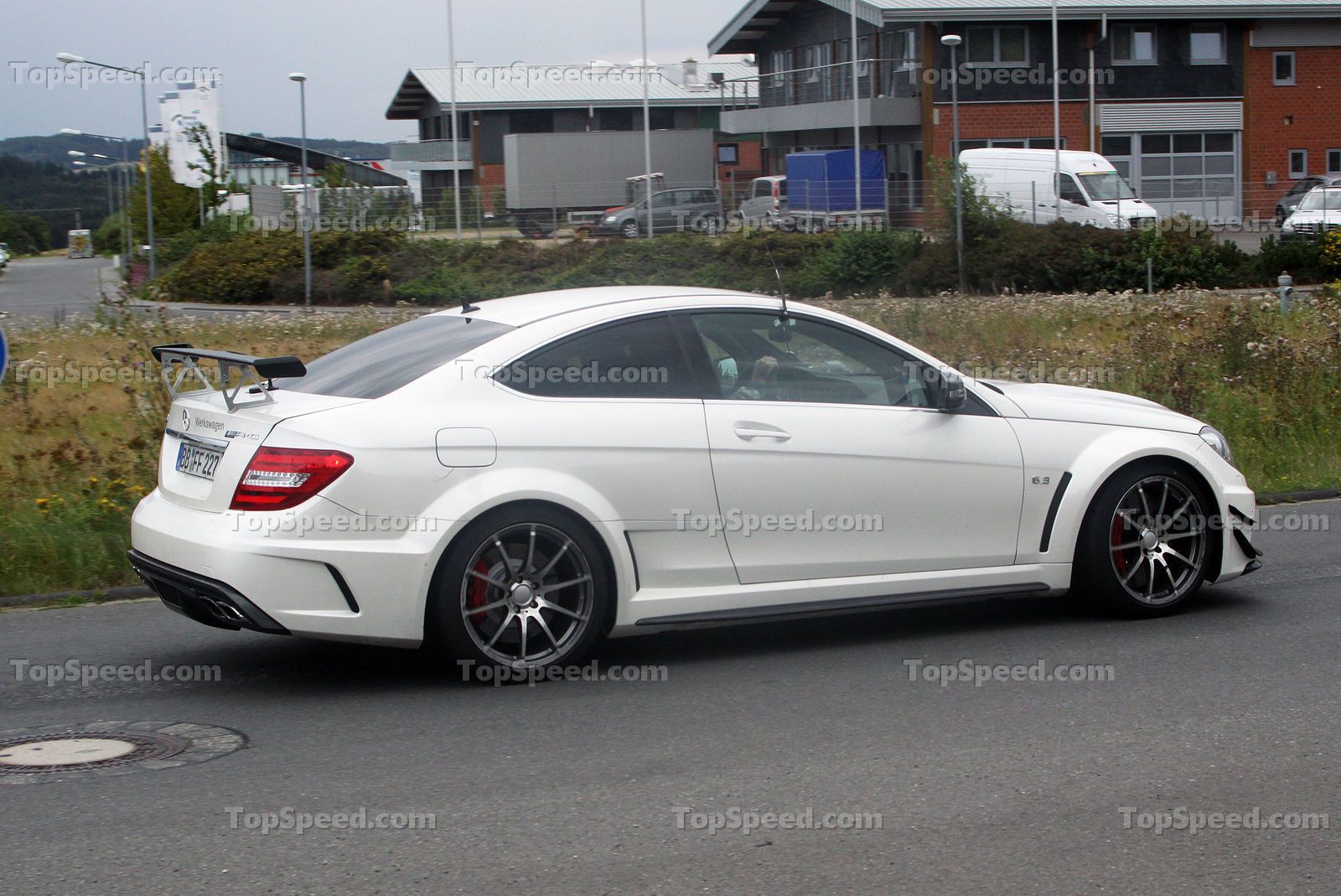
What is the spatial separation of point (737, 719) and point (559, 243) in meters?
34.0

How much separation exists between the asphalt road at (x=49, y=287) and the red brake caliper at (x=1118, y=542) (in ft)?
53.9

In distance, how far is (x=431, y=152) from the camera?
248ft

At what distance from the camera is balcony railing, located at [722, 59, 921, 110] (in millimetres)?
49125

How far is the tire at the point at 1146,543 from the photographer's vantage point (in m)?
6.99

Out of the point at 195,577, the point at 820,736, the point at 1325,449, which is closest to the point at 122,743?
the point at 195,577

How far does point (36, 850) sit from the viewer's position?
4422mm

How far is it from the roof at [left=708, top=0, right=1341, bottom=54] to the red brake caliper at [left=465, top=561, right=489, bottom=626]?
4307cm

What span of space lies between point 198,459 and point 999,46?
150 ft

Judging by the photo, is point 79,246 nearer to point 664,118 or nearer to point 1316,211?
point 664,118

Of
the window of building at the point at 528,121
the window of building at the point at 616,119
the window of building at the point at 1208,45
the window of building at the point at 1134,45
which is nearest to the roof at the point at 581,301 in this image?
the window of building at the point at 1134,45

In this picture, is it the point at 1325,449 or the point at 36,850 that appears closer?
the point at 36,850

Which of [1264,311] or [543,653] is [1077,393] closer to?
[543,653]

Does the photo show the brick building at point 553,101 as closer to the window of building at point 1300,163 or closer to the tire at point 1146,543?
the window of building at point 1300,163

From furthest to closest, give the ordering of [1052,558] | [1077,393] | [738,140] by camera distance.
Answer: [738,140] < [1077,393] < [1052,558]
